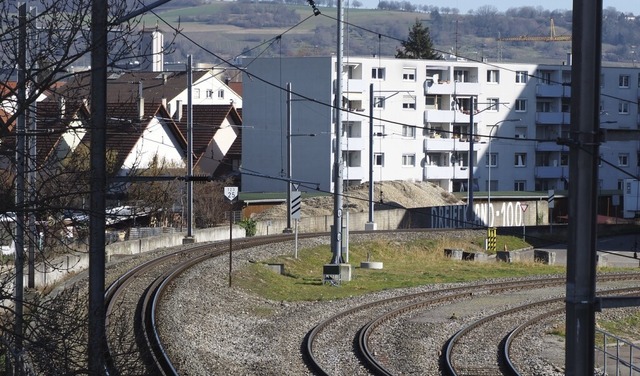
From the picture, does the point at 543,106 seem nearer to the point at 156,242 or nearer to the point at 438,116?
the point at 438,116

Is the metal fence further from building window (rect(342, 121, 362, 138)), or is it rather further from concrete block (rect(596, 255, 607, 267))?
building window (rect(342, 121, 362, 138))

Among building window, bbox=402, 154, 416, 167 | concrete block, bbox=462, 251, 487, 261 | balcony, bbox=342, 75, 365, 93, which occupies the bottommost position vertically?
concrete block, bbox=462, 251, 487, 261

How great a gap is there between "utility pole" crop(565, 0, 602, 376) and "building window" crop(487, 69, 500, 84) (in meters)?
65.2

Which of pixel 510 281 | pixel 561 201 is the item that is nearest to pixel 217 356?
pixel 510 281

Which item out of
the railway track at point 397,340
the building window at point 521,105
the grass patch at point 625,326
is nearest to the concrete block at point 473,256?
the railway track at point 397,340

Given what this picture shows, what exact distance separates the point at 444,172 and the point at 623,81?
1469 cm

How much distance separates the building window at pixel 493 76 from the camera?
7169cm

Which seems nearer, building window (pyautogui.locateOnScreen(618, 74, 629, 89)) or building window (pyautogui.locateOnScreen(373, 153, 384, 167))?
building window (pyautogui.locateOnScreen(373, 153, 384, 167))

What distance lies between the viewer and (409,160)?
68812 millimetres

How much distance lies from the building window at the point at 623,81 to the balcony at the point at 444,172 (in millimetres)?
12688

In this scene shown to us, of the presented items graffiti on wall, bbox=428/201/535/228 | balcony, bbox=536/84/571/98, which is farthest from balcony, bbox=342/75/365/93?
balcony, bbox=536/84/571/98

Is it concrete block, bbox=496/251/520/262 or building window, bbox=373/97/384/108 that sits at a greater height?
building window, bbox=373/97/384/108

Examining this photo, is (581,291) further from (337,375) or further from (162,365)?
(337,375)

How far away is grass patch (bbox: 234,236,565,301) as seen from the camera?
90.1 feet
